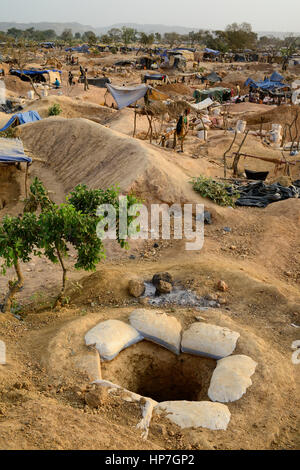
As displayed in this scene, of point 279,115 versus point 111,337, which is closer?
point 111,337

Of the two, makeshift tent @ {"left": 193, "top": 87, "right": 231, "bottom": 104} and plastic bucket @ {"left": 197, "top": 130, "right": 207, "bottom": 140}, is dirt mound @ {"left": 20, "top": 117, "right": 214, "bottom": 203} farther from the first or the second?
makeshift tent @ {"left": 193, "top": 87, "right": 231, "bottom": 104}

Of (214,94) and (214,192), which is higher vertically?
(214,94)

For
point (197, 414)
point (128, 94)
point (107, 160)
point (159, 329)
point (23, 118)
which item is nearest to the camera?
point (197, 414)

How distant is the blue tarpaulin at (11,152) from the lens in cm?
980

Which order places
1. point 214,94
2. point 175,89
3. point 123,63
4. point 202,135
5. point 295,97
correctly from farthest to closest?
1. point 123,63
2. point 175,89
3. point 214,94
4. point 295,97
5. point 202,135

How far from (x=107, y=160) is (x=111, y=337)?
22.3 feet

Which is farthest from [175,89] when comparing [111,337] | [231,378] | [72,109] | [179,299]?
[231,378]

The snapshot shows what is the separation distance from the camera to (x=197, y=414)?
3.81 metres

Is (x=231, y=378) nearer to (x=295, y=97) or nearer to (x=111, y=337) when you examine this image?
(x=111, y=337)

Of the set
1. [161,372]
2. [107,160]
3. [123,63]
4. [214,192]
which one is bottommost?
[161,372]

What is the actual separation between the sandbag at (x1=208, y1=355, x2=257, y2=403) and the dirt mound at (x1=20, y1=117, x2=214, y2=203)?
195 inches

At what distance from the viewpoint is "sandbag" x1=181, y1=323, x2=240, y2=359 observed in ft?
15.6

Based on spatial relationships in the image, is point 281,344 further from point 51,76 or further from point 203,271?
point 51,76

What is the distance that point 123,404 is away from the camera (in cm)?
385
